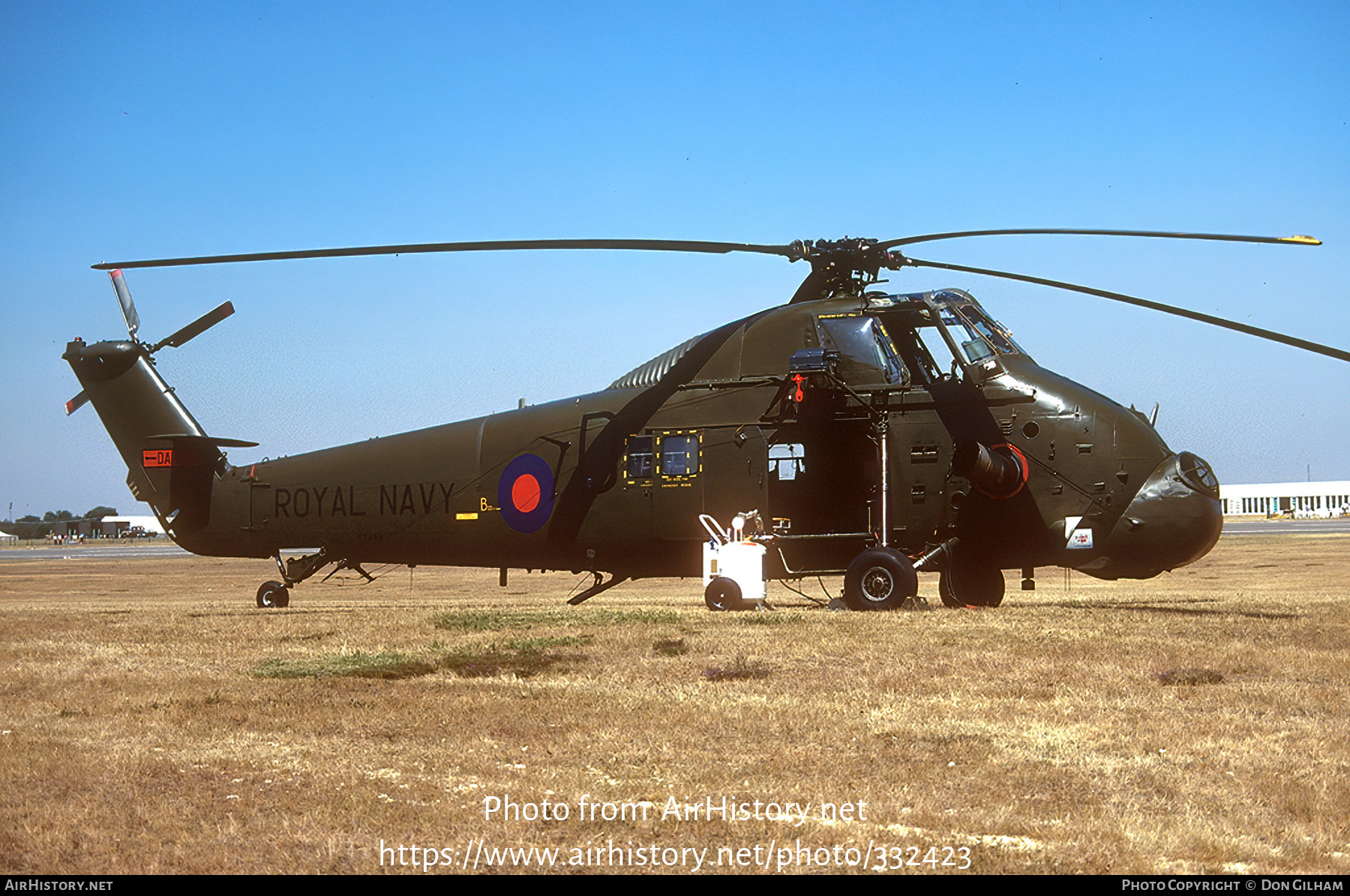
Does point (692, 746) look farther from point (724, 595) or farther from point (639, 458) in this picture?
point (639, 458)

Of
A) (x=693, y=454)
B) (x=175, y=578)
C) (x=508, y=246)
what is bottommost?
(x=175, y=578)

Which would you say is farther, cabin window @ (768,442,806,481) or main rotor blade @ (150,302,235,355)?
main rotor blade @ (150,302,235,355)

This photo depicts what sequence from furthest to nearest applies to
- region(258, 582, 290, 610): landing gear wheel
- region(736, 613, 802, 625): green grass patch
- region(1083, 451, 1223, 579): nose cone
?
region(258, 582, 290, 610): landing gear wheel < region(1083, 451, 1223, 579): nose cone < region(736, 613, 802, 625): green grass patch

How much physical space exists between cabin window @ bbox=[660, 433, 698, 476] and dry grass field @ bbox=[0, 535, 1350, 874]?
10.6ft

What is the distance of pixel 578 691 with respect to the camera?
34.6 ft

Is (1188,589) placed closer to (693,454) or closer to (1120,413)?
(1120,413)

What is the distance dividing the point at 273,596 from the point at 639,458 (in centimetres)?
920

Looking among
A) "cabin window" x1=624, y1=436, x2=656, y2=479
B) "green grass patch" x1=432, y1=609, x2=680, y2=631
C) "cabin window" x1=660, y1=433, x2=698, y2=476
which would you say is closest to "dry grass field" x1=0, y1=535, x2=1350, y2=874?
"green grass patch" x1=432, y1=609, x2=680, y2=631

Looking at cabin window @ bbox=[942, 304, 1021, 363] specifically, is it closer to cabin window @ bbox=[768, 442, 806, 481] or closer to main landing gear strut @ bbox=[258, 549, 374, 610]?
cabin window @ bbox=[768, 442, 806, 481]

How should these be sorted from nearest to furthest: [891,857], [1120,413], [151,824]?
[891,857], [151,824], [1120,413]

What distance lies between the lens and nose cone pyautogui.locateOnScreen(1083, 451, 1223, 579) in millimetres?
16359

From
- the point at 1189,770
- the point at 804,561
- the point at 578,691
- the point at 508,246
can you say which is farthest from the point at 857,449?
the point at 1189,770

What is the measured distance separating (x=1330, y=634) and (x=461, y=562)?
41.3 ft

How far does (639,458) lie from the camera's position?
18.7m
